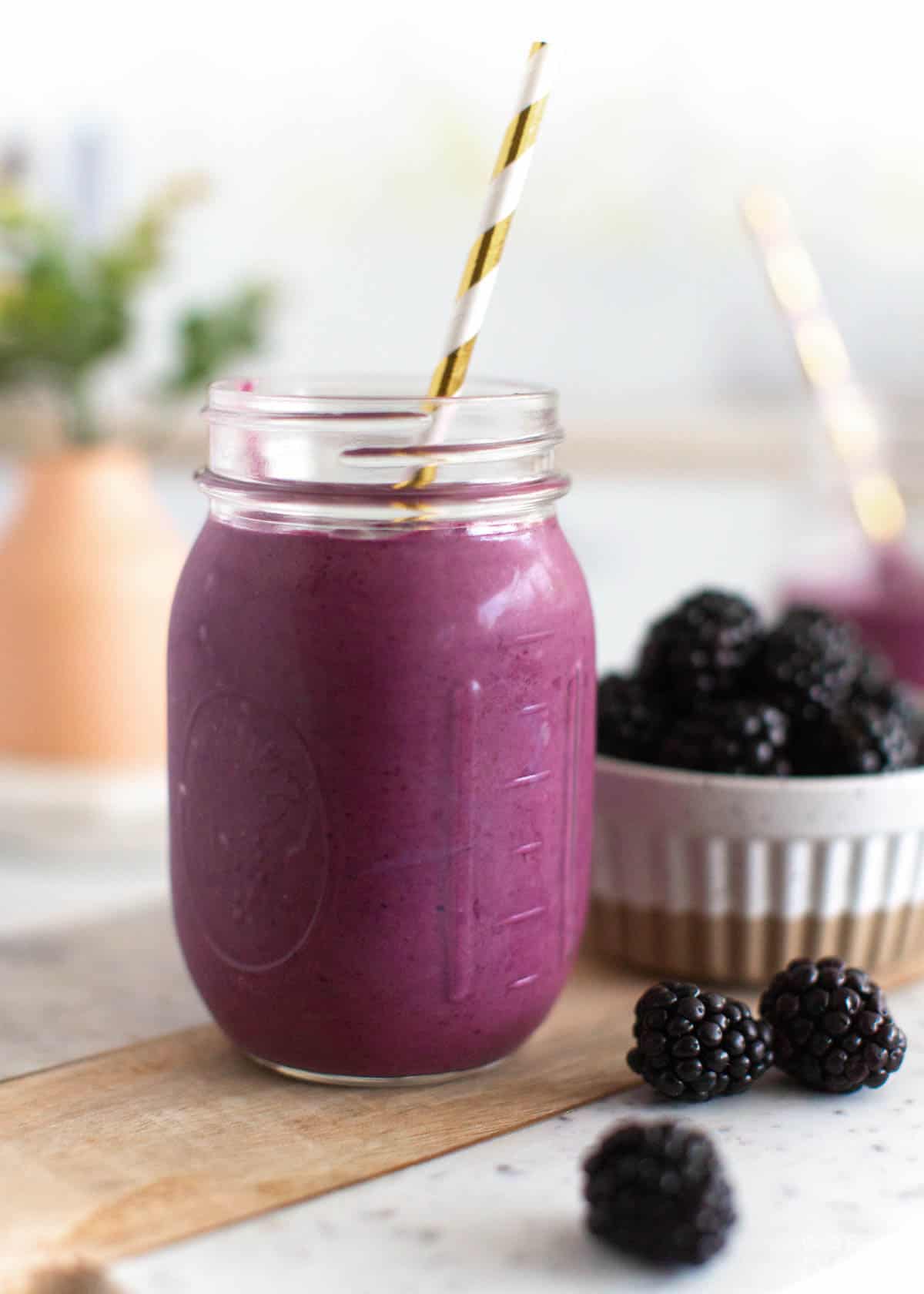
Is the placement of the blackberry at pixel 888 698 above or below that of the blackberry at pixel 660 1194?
above

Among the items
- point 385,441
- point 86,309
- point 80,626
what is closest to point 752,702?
point 385,441

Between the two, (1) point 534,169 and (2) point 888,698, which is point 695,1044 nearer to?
(2) point 888,698

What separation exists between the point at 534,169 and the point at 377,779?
7.61ft

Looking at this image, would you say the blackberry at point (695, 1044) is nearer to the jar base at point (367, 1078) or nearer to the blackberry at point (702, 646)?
the jar base at point (367, 1078)

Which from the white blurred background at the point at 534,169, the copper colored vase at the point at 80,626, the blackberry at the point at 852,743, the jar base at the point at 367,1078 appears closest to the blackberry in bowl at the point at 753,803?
the blackberry at the point at 852,743

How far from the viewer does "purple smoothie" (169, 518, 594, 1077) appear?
0.81 meters

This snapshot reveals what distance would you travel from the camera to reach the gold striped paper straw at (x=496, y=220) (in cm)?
83

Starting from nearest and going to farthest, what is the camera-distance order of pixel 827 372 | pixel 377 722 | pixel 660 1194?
1. pixel 660 1194
2. pixel 377 722
3. pixel 827 372

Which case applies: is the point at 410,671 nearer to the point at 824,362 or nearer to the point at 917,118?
the point at 824,362

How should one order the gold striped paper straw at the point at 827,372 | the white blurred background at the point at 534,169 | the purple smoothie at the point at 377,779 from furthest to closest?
the white blurred background at the point at 534,169, the gold striped paper straw at the point at 827,372, the purple smoothie at the point at 377,779

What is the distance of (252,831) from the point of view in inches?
33.2

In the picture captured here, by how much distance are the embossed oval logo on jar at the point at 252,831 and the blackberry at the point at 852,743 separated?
1.22 feet

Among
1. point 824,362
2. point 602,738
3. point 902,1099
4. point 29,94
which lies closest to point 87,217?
point 29,94

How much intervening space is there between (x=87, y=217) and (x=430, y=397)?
2621 millimetres
